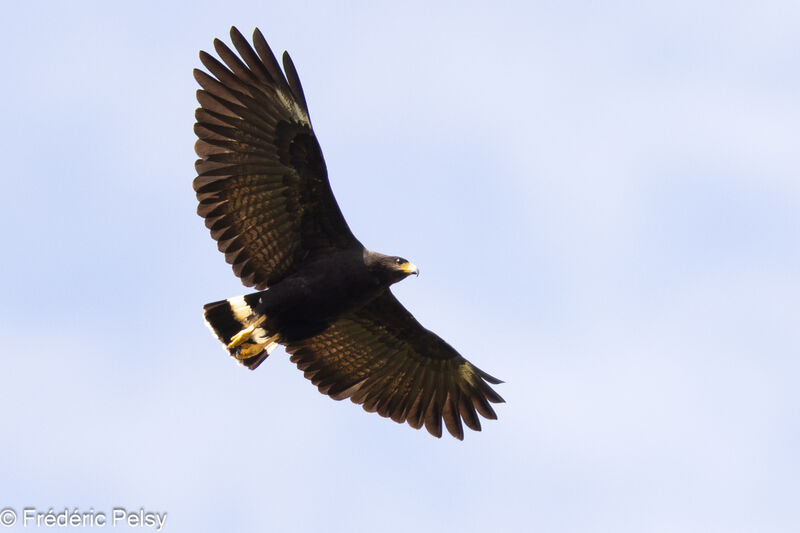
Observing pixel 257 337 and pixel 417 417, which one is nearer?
pixel 257 337

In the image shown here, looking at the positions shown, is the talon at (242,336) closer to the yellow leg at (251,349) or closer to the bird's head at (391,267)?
the yellow leg at (251,349)

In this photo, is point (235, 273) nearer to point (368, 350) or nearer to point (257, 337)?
point (257, 337)

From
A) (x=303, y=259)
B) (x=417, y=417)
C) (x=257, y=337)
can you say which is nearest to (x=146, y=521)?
(x=257, y=337)

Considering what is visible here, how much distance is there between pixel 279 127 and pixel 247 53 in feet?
2.98

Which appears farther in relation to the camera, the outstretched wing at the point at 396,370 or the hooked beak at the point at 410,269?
the outstretched wing at the point at 396,370

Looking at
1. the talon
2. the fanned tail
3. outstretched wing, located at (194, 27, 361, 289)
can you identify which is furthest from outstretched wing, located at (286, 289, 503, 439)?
outstretched wing, located at (194, 27, 361, 289)

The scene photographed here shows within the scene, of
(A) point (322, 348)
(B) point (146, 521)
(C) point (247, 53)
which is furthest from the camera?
(A) point (322, 348)

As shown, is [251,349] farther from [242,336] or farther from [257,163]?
[257,163]

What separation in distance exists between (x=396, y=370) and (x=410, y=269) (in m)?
2.30

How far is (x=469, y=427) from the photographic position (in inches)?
557

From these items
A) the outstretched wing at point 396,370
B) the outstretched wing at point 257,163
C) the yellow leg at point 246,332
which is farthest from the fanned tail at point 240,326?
the outstretched wing at point 396,370

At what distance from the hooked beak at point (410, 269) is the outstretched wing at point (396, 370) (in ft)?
3.91

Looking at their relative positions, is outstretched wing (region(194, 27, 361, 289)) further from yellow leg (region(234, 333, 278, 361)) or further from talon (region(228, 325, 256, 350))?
yellow leg (region(234, 333, 278, 361))

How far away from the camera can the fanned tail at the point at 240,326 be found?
40.5 feet
